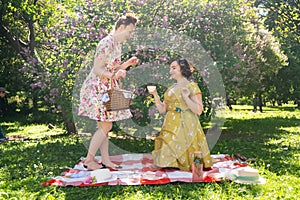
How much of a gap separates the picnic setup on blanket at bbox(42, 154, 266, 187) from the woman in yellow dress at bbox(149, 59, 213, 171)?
126mm

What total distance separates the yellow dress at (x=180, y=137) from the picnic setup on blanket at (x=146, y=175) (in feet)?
0.37

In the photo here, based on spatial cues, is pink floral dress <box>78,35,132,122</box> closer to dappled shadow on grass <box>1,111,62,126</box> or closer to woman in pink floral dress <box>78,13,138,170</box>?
woman in pink floral dress <box>78,13,138,170</box>

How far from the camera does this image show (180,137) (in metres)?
4.25

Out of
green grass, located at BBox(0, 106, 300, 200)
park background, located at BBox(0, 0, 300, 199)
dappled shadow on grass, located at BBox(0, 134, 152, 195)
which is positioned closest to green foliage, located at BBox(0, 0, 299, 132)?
park background, located at BBox(0, 0, 300, 199)

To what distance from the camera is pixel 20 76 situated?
12.8 metres

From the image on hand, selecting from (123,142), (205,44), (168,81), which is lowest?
(123,142)

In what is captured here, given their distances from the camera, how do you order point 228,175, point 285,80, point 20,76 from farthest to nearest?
point 285,80, point 20,76, point 228,175

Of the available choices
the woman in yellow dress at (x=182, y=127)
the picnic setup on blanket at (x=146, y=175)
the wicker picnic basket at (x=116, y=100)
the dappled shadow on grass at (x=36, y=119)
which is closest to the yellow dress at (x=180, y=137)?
the woman in yellow dress at (x=182, y=127)

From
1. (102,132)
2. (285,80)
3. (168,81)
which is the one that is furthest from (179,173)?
(285,80)

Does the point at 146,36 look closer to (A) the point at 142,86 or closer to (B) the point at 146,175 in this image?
(A) the point at 142,86

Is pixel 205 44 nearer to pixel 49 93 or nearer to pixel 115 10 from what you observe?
pixel 115 10

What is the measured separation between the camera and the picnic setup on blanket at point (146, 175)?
3.62m

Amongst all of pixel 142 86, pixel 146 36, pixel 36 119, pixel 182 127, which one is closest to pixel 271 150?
pixel 182 127

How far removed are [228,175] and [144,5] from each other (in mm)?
3971
